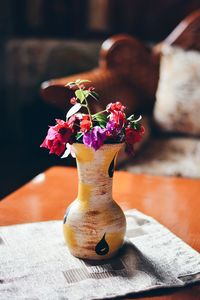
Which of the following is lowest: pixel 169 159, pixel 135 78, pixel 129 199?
pixel 169 159

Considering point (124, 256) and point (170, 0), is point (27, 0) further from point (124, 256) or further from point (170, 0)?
point (124, 256)

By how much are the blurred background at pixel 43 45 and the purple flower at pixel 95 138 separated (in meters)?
2.26

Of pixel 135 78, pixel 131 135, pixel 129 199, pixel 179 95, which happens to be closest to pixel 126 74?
pixel 135 78

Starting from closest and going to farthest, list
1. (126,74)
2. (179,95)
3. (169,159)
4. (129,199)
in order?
(129,199)
(169,159)
(179,95)
(126,74)

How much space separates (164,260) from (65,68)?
2.68 meters

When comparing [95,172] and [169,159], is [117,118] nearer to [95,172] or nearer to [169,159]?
[95,172]

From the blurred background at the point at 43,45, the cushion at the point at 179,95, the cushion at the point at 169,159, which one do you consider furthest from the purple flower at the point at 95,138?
the blurred background at the point at 43,45

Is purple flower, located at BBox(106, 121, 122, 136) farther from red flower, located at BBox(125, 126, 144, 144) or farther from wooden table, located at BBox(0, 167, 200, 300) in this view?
wooden table, located at BBox(0, 167, 200, 300)

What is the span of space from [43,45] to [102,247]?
9.15 feet

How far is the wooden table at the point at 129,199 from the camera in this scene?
1.25 metres

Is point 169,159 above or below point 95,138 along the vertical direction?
Answer: below

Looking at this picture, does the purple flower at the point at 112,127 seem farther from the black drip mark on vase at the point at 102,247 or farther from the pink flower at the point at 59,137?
the black drip mark on vase at the point at 102,247

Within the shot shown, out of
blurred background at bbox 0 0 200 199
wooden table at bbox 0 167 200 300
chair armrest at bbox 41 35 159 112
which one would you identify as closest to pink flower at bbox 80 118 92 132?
wooden table at bbox 0 167 200 300

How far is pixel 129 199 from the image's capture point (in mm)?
1425
